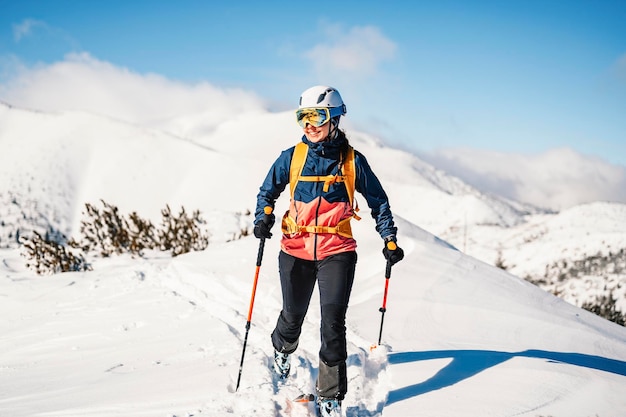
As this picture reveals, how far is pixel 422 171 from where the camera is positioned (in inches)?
2470

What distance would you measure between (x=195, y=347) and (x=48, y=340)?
1.76m

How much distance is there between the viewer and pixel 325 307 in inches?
135

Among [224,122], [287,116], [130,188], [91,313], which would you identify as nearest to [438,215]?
[130,188]

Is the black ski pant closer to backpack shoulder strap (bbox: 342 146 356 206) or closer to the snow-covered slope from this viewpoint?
the snow-covered slope

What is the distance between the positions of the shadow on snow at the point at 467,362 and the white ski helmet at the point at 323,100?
7.73ft

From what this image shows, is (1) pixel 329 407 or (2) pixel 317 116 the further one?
(2) pixel 317 116

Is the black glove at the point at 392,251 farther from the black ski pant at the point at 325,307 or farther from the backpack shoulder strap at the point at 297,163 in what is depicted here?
the backpack shoulder strap at the point at 297,163

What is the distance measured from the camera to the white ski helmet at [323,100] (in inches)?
140

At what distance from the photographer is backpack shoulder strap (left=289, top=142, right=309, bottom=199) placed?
3600 mm

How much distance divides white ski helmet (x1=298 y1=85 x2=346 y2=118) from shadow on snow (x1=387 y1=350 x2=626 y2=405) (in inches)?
92.7

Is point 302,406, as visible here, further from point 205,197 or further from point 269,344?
point 205,197

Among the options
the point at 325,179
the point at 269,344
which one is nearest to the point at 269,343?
the point at 269,344

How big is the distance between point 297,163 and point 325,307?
3.83 feet

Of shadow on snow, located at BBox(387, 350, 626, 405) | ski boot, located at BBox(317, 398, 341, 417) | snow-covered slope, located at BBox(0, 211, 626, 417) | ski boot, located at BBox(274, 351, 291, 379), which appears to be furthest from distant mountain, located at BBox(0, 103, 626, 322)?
ski boot, located at BBox(317, 398, 341, 417)
